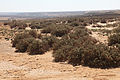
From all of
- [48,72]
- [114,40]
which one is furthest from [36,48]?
[114,40]

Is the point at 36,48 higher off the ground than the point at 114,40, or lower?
lower

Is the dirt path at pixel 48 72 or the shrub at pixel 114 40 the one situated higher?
the shrub at pixel 114 40

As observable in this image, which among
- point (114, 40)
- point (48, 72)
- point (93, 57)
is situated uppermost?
point (93, 57)

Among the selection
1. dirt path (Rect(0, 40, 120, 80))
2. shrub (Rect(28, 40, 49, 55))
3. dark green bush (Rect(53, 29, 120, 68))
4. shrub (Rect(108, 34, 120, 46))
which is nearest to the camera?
dirt path (Rect(0, 40, 120, 80))

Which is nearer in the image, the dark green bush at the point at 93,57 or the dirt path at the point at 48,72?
the dirt path at the point at 48,72

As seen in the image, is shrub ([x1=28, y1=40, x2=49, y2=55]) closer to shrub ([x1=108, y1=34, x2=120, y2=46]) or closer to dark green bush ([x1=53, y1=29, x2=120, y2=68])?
dark green bush ([x1=53, y1=29, x2=120, y2=68])

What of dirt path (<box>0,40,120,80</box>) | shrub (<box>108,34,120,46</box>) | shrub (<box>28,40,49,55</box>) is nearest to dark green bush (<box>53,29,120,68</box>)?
dirt path (<box>0,40,120,80</box>)

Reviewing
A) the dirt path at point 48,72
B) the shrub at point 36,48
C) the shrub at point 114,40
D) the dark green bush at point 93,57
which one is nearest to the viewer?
the dirt path at point 48,72

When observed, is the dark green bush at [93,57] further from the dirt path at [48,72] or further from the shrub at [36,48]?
the shrub at [36,48]

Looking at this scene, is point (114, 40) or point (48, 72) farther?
point (114, 40)

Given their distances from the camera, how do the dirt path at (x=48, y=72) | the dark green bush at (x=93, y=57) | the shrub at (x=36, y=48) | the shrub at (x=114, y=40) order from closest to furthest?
1. the dirt path at (x=48, y=72)
2. the dark green bush at (x=93, y=57)
3. the shrub at (x=36, y=48)
4. the shrub at (x=114, y=40)

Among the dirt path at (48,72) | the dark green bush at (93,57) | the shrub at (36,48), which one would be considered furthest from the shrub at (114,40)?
the dirt path at (48,72)

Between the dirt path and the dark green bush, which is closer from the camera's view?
the dirt path

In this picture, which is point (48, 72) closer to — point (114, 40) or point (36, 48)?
point (36, 48)
